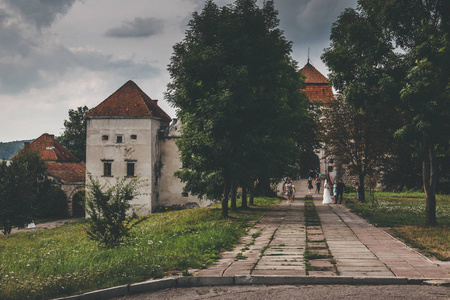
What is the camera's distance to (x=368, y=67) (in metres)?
15.4

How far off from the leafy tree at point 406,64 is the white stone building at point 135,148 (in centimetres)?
3142

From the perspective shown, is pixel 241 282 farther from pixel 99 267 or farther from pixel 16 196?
pixel 16 196

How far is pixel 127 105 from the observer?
4666cm

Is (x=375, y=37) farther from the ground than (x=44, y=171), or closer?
farther from the ground

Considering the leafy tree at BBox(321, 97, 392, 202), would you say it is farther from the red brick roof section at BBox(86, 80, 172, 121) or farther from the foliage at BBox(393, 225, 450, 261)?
the red brick roof section at BBox(86, 80, 172, 121)

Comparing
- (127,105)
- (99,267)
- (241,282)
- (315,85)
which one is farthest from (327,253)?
(315,85)

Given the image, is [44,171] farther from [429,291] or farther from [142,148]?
[429,291]

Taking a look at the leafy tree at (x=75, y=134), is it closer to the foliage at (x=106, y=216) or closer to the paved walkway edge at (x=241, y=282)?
the foliage at (x=106, y=216)

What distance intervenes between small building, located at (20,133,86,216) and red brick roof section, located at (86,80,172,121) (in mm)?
8176

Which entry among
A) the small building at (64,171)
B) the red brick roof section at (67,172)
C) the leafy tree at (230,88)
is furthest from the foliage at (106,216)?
the red brick roof section at (67,172)

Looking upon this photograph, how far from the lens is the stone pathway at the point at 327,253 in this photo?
752 cm

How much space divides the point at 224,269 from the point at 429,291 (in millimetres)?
3419

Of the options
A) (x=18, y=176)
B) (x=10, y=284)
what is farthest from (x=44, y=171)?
(x=10, y=284)

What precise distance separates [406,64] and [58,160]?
53.8 metres
